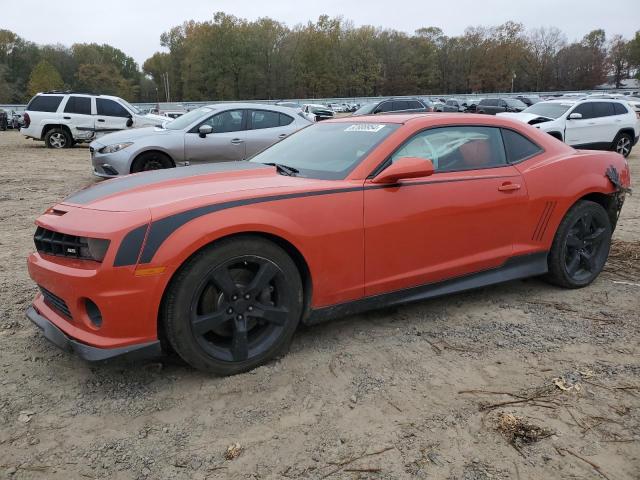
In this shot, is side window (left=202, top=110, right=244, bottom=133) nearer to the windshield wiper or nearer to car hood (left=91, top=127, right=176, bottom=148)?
car hood (left=91, top=127, right=176, bottom=148)

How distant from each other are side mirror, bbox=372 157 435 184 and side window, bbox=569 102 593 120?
11.6 m

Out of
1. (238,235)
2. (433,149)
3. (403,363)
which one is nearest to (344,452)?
(403,363)

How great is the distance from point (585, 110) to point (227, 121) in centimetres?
920

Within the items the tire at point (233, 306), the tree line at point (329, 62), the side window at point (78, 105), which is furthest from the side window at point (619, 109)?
the tree line at point (329, 62)

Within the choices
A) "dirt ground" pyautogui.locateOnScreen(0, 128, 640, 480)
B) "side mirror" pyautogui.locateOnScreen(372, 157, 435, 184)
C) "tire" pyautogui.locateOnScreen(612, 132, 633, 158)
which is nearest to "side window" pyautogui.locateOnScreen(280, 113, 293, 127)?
"dirt ground" pyautogui.locateOnScreen(0, 128, 640, 480)

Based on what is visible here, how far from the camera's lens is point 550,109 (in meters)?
13.3

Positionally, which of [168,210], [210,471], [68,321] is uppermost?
[168,210]

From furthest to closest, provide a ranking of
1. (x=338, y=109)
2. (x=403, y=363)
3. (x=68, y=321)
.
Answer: (x=338, y=109) → (x=403, y=363) → (x=68, y=321)

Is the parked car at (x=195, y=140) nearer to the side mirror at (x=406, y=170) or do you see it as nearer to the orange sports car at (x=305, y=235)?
the orange sports car at (x=305, y=235)

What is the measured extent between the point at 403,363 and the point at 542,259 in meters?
1.73

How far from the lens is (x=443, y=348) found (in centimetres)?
322

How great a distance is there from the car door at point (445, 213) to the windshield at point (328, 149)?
0.22 metres

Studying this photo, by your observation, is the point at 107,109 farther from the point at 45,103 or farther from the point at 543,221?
the point at 543,221

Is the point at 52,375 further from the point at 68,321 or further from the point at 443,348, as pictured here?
the point at 443,348
